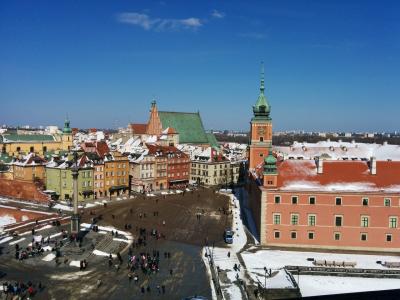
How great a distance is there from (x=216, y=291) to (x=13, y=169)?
57281 millimetres

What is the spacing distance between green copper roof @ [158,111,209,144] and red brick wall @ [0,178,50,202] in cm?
5345

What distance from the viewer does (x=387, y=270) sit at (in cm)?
4047

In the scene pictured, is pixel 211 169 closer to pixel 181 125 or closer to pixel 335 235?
pixel 181 125

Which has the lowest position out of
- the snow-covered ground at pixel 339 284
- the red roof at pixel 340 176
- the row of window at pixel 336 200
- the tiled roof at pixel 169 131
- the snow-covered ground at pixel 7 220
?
the snow-covered ground at pixel 339 284

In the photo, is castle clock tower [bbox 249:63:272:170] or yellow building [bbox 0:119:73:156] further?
yellow building [bbox 0:119:73:156]

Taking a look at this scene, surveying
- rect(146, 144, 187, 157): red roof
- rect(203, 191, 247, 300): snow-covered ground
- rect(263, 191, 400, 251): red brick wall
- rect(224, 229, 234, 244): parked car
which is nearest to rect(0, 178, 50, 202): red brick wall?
rect(146, 144, 187, 157): red roof

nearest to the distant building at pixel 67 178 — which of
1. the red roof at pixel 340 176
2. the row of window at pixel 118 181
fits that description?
the row of window at pixel 118 181

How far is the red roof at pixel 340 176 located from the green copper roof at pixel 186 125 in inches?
2838

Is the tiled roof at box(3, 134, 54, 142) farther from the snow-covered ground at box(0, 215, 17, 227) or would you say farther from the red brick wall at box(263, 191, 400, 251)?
the red brick wall at box(263, 191, 400, 251)

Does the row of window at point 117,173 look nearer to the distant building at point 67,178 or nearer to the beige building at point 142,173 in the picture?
the beige building at point 142,173

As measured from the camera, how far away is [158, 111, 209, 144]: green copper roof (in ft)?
403

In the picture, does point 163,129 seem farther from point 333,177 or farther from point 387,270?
point 387,270

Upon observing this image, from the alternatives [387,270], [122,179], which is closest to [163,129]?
[122,179]

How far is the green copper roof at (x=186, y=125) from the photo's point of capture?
403 feet
